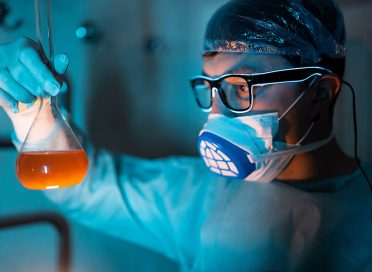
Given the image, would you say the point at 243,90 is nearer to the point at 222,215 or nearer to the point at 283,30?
the point at 283,30

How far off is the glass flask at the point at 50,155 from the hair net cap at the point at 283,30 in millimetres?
450

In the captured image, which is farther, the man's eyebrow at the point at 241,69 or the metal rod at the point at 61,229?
the metal rod at the point at 61,229

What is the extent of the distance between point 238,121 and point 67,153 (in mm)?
438

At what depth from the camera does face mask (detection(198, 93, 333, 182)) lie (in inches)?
43.6

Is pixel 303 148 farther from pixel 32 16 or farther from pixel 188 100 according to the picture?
pixel 32 16

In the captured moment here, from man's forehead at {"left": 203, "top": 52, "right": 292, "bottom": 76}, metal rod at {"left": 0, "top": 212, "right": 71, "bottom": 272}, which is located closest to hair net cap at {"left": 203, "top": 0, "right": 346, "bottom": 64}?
man's forehead at {"left": 203, "top": 52, "right": 292, "bottom": 76}

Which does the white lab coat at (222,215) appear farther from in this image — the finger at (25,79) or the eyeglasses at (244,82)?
the finger at (25,79)

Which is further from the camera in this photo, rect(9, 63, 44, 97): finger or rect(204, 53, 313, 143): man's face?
rect(204, 53, 313, 143): man's face

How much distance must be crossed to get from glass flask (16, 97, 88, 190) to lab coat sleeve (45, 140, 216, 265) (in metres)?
0.31

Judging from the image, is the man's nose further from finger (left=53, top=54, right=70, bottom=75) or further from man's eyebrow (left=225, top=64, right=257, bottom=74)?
finger (left=53, top=54, right=70, bottom=75)

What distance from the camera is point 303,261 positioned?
1.12 metres

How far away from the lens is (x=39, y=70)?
2.83 ft

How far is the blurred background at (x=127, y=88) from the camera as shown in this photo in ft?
3.93

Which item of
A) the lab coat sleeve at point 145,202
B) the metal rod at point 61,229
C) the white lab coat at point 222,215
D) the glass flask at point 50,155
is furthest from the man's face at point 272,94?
the metal rod at point 61,229
